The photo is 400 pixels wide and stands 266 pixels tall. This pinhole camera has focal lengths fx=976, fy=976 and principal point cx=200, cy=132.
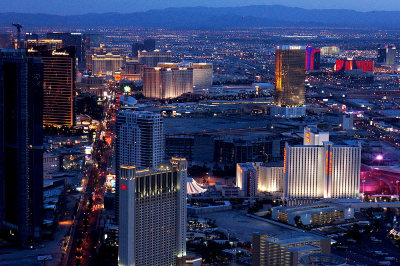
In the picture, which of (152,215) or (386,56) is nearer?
(152,215)

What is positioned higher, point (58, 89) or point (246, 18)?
point (246, 18)

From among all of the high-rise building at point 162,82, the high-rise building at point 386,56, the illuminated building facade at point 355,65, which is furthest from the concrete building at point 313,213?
the high-rise building at point 386,56

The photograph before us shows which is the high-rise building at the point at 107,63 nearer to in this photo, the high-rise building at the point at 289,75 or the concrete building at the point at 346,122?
the high-rise building at the point at 289,75

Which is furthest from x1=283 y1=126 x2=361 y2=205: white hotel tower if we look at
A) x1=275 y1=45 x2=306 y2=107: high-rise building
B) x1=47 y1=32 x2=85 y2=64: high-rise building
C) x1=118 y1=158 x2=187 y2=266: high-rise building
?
x1=47 y1=32 x2=85 y2=64: high-rise building

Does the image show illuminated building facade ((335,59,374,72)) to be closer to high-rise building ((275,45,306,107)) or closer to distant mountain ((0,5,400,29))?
high-rise building ((275,45,306,107))

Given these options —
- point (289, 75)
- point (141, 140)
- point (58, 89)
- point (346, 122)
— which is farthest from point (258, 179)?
point (289, 75)

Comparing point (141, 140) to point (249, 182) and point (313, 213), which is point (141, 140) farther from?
point (249, 182)
